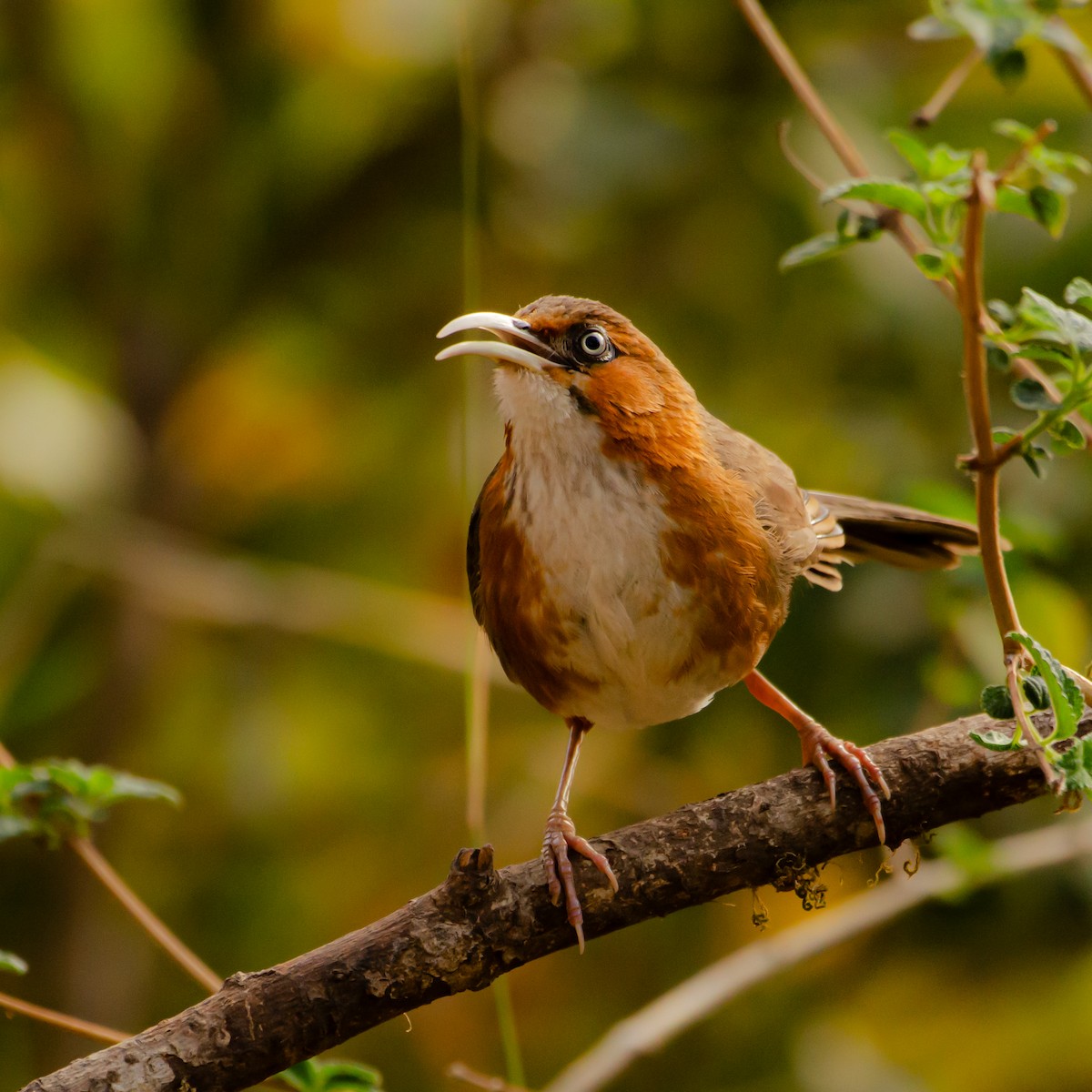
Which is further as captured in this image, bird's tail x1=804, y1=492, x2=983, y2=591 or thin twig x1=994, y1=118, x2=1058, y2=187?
bird's tail x1=804, y1=492, x2=983, y2=591

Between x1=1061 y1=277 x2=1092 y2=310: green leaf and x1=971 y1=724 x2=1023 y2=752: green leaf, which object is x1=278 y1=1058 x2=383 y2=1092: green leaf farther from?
x1=1061 y1=277 x2=1092 y2=310: green leaf

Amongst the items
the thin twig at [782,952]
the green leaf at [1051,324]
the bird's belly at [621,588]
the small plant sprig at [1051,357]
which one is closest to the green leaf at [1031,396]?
the small plant sprig at [1051,357]

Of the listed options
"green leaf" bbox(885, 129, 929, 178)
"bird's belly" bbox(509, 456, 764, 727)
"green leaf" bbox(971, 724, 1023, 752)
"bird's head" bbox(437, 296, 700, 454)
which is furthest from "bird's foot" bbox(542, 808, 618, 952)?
"green leaf" bbox(885, 129, 929, 178)

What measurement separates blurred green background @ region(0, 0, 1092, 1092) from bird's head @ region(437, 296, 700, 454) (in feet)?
5.58

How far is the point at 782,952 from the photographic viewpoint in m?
3.80

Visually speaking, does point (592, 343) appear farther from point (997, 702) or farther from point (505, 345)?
point (997, 702)

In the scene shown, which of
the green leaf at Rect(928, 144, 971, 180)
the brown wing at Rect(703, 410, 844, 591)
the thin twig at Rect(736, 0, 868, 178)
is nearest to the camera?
the green leaf at Rect(928, 144, 971, 180)

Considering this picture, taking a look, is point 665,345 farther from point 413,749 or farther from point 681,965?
point 681,965

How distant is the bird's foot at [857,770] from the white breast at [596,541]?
393mm

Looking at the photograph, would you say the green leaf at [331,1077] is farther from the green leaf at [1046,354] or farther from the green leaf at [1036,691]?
the green leaf at [1046,354]

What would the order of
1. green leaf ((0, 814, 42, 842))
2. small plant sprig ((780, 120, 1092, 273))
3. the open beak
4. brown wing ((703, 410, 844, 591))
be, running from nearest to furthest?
1. small plant sprig ((780, 120, 1092, 273))
2. green leaf ((0, 814, 42, 842))
3. the open beak
4. brown wing ((703, 410, 844, 591))

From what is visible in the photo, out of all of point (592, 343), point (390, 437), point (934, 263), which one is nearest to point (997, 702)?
point (934, 263)

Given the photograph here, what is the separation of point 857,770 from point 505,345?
3.95 ft

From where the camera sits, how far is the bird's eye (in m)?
3.24
